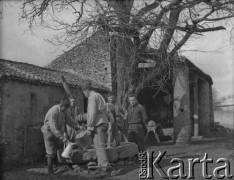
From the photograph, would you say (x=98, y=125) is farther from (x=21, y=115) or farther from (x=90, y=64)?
(x=90, y=64)

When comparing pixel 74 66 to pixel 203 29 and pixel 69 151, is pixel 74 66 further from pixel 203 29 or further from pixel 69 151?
pixel 69 151

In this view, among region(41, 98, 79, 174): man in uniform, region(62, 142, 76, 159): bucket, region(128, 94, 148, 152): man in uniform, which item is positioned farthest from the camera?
region(128, 94, 148, 152): man in uniform

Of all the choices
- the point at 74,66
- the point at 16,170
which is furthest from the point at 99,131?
the point at 74,66

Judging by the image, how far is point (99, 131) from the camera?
8.17 metres

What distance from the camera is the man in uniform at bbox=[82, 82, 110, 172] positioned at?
8062 millimetres

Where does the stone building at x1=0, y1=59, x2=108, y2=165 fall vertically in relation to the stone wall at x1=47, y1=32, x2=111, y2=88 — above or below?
below

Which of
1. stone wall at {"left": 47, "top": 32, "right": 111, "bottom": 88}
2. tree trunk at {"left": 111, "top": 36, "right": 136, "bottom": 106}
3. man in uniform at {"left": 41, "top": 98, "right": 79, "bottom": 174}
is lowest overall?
man in uniform at {"left": 41, "top": 98, "right": 79, "bottom": 174}

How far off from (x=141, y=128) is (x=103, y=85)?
8268 mm

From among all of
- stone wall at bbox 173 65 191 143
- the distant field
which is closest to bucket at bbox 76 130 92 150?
stone wall at bbox 173 65 191 143

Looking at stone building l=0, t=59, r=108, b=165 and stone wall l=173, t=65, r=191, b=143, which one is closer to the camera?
stone building l=0, t=59, r=108, b=165

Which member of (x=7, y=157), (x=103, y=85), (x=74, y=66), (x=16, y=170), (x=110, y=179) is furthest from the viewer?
(x=74, y=66)

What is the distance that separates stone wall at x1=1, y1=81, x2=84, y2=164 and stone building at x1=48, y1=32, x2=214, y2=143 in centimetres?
235

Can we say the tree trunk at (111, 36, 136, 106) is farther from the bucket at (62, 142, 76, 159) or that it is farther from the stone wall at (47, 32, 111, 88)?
the bucket at (62, 142, 76, 159)

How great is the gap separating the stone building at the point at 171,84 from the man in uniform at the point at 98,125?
3.97 metres
